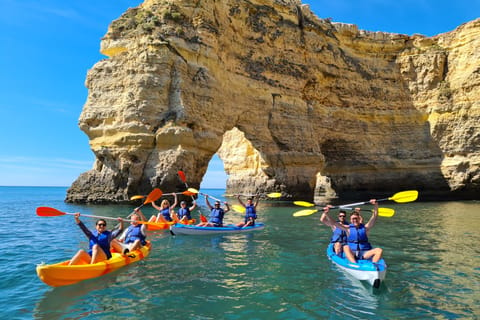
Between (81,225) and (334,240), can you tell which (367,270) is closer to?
(334,240)

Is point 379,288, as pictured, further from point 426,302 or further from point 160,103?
point 160,103

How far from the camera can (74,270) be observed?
20.6 ft

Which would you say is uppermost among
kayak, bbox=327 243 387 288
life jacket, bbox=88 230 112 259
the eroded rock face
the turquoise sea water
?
the eroded rock face

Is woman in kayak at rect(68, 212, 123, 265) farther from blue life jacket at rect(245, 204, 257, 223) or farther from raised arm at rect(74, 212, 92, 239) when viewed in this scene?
blue life jacket at rect(245, 204, 257, 223)

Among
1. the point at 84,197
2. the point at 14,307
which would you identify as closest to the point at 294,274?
the point at 14,307

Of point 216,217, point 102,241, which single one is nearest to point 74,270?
point 102,241

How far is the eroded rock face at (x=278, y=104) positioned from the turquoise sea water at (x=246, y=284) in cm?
987

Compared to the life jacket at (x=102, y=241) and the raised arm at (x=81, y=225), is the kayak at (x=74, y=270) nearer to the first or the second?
the life jacket at (x=102, y=241)

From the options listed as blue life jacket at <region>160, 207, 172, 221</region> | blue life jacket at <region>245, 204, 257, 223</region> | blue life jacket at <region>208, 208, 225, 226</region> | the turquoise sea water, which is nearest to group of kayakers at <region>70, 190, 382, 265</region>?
the turquoise sea water

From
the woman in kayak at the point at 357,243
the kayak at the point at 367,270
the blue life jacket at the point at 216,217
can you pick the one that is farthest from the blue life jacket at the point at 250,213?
the kayak at the point at 367,270

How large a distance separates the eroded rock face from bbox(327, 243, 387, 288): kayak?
44.5 feet

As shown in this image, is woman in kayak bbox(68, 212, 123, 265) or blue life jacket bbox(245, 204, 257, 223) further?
blue life jacket bbox(245, 204, 257, 223)

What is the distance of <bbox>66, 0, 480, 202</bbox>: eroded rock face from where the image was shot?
19.8m

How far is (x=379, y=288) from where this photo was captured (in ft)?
20.5
